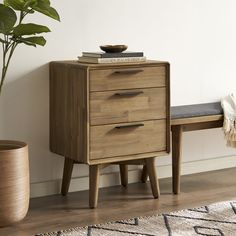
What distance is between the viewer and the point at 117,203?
368 cm

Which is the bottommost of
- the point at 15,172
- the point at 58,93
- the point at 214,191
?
the point at 214,191

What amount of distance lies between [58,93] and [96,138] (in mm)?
379

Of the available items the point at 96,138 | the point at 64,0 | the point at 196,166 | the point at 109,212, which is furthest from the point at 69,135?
the point at 196,166

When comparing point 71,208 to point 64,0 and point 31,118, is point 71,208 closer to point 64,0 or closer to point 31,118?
point 31,118

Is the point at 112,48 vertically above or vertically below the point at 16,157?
above

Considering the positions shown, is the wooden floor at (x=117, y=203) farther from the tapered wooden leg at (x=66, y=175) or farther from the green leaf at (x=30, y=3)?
the green leaf at (x=30, y=3)

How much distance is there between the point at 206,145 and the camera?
Answer: 14.6 ft

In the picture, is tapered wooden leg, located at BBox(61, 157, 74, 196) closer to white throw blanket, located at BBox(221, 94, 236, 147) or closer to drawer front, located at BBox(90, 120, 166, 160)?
drawer front, located at BBox(90, 120, 166, 160)

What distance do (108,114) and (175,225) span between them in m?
0.69

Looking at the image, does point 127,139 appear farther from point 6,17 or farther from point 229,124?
point 6,17

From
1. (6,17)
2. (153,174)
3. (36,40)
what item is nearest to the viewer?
(6,17)

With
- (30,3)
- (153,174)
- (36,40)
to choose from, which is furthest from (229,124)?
(30,3)

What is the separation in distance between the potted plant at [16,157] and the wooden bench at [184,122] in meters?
0.96

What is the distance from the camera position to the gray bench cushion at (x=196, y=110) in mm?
3816
